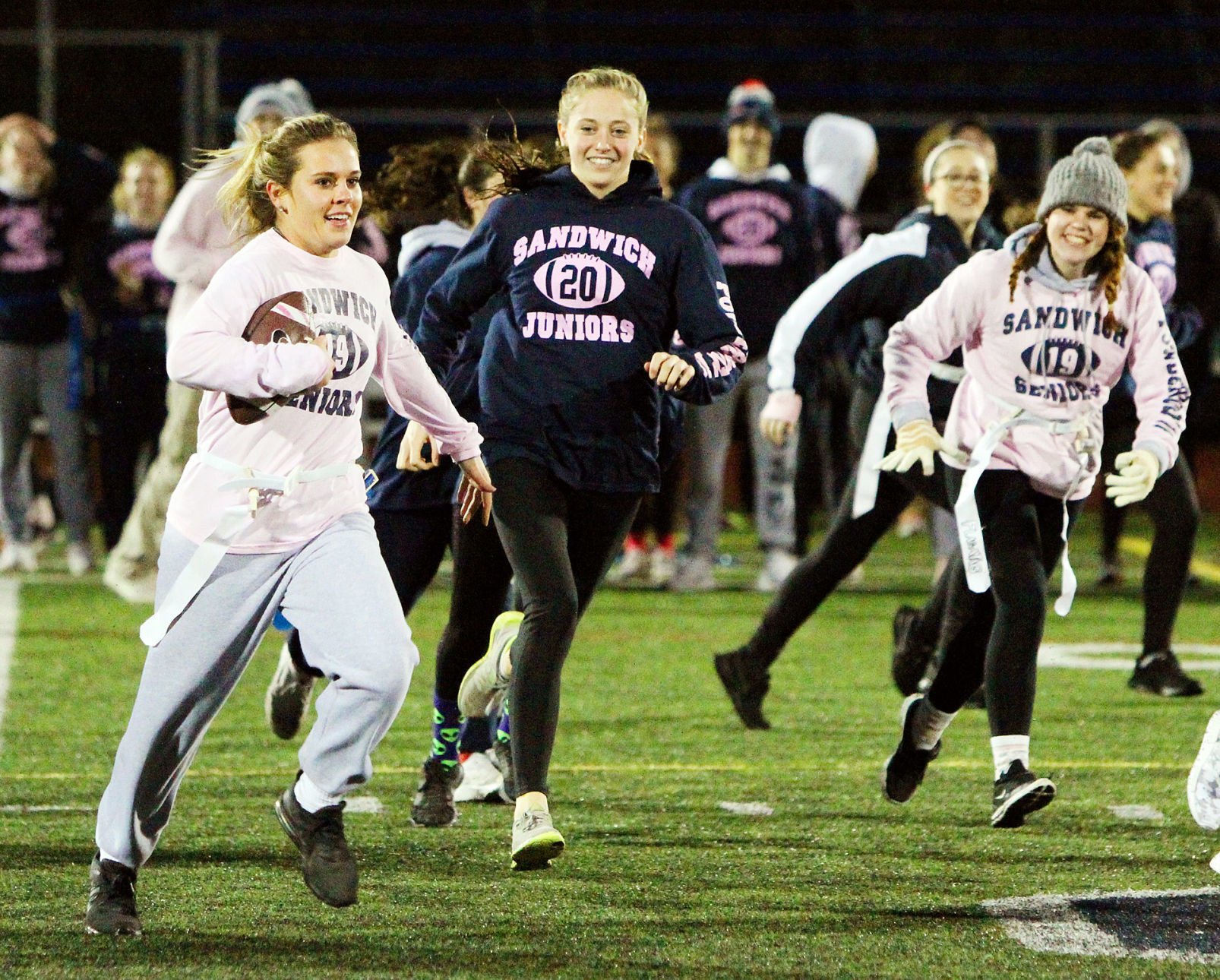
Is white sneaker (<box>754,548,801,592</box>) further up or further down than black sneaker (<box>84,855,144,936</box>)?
further down

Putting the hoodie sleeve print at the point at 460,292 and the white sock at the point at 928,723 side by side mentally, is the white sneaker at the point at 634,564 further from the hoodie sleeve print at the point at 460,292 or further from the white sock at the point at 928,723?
the hoodie sleeve print at the point at 460,292

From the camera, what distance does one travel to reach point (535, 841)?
454cm

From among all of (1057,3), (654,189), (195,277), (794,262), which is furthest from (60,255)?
(1057,3)

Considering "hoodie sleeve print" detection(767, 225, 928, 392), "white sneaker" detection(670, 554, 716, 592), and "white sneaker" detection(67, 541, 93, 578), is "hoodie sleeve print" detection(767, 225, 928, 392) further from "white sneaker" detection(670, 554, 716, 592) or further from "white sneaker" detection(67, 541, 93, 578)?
"white sneaker" detection(67, 541, 93, 578)

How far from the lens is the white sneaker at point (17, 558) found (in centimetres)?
1114

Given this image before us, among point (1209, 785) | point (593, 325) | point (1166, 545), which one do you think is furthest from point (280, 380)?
point (1166, 545)

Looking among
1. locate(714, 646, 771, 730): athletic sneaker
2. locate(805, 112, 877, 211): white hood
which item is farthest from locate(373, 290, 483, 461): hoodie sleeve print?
locate(805, 112, 877, 211): white hood

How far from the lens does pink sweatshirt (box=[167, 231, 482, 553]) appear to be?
4.06 metres

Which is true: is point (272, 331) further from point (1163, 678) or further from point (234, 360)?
point (1163, 678)

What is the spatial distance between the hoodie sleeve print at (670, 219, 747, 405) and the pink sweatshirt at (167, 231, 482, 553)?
87 cm

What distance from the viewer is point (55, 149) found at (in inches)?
431

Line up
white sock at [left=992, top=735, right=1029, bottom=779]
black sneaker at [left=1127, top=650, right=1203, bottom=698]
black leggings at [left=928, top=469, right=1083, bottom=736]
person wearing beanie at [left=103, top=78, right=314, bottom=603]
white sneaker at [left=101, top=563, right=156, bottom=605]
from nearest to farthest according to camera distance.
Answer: white sock at [left=992, top=735, right=1029, bottom=779], black leggings at [left=928, top=469, right=1083, bottom=736], black sneaker at [left=1127, top=650, right=1203, bottom=698], person wearing beanie at [left=103, top=78, right=314, bottom=603], white sneaker at [left=101, top=563, right=156, bottom=605]

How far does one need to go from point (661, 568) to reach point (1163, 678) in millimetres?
3945

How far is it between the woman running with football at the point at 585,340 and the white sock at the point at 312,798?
63 cm
